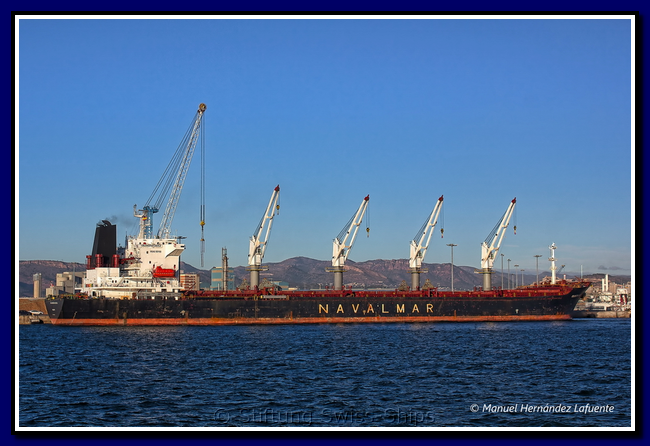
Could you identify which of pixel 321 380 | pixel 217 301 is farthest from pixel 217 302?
pixel 321 380

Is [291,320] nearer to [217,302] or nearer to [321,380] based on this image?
[217,302]

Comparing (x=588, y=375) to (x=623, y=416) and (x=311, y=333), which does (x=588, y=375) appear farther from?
(x=311, y=333)

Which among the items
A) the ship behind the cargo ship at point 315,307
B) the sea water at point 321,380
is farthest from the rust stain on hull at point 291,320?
the sea water at point 321,380

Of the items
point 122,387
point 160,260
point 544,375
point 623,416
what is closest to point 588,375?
point 544,375

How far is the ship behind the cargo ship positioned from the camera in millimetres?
77125

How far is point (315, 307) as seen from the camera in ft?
277

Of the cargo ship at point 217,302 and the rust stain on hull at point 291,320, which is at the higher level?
the cargo ship at point 217,302

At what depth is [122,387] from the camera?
124 feet

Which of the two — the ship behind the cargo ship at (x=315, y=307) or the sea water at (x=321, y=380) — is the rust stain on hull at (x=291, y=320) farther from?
the sea water at (x=321, y=380)

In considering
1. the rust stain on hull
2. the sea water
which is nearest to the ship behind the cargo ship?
the rust stain on hull

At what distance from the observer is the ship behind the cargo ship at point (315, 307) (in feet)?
253

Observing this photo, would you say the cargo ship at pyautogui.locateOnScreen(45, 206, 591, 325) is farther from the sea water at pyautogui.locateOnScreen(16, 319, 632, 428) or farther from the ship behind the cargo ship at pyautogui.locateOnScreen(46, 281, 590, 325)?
the sea water at pyautogui.locateOnScreen(16, 319, 632, 428)

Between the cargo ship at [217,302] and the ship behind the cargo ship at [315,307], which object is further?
the cargo ship at [217,302]

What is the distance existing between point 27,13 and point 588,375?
37783mm
